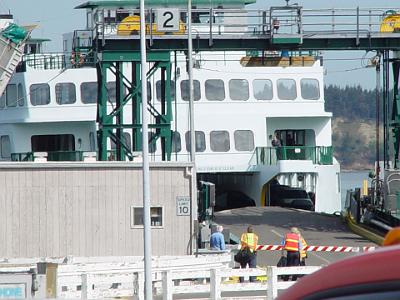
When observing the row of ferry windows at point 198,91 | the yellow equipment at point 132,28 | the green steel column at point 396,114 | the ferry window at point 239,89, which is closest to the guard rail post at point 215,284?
the yellow equipment at point 132,28

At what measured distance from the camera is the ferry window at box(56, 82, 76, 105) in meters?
48.2

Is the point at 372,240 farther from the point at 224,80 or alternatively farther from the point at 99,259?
the point at 224,80

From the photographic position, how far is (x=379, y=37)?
36.2 meters

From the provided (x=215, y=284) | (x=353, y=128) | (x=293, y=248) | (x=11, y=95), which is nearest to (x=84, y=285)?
(x=215, y=284)

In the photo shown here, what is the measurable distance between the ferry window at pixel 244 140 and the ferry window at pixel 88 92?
237 inches

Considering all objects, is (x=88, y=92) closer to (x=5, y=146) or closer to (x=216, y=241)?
(x=5, y=146)

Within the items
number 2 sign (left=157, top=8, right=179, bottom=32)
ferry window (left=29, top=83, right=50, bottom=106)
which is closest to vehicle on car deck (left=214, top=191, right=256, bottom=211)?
ferry window (left=29, top=83, right=50, bottom=106)

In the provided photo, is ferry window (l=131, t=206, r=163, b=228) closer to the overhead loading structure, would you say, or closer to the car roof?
the overhead loading structure

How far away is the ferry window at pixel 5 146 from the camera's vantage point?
4931 cm

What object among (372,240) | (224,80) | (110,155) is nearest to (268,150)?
(224,80)

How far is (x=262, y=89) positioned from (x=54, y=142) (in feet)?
29.6

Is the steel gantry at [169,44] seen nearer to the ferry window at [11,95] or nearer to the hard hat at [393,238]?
the ferry window at [11,95]

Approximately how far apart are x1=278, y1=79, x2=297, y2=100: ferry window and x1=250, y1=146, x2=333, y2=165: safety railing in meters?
2.51

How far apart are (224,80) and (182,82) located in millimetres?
1736
